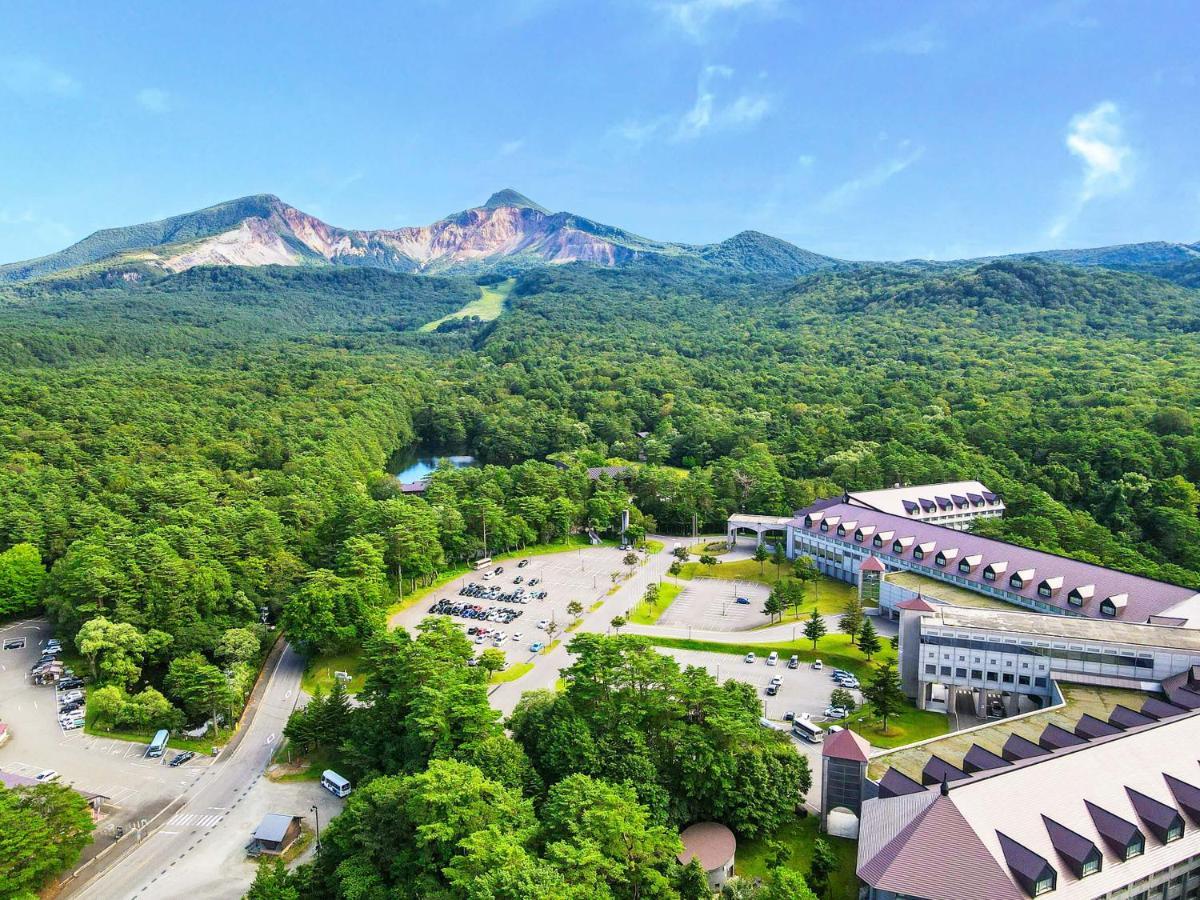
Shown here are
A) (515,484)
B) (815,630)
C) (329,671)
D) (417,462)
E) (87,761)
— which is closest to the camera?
(87,761)

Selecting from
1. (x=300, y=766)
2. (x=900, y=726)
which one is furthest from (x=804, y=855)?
(x=300, y=766)

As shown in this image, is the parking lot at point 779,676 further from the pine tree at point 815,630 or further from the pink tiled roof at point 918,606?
the pink tiled roof at point 918,606

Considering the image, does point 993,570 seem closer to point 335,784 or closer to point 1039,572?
point 1039,572

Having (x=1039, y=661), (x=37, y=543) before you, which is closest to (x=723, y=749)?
(x=1039, y=661)

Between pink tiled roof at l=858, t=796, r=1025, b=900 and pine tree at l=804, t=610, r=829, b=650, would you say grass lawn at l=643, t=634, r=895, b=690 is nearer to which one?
pine tree at l=804, t=610, r=829, b=650

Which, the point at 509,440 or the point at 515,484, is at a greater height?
the point at 509,440

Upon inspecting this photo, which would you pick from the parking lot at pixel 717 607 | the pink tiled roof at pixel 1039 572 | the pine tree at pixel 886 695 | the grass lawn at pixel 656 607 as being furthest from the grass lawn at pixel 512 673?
the pink tiled roof at pixel 1039 572

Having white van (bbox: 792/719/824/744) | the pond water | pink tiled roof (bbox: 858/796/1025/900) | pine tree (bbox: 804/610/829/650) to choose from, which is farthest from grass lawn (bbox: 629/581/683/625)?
the pond water
